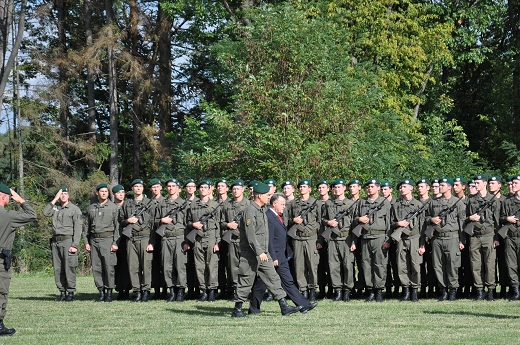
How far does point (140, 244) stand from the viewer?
1500cm

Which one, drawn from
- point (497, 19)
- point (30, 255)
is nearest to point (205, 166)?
point (30, 255)

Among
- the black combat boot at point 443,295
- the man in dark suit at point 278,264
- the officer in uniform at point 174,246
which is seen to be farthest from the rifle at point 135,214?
the black combat boot at point 443,295

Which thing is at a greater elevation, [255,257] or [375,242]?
[375,242]

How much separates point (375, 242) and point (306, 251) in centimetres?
118

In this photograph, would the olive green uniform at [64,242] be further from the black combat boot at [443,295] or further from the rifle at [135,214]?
the black combat boot at [443,295]

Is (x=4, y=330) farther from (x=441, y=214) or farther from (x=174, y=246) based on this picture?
(x=441, y=214)

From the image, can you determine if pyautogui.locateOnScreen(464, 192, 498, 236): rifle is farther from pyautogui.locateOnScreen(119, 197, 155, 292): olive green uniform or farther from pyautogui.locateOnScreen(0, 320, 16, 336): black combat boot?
pyautogui.locateOnScreen(0, 320, 16, 336): black combat boot

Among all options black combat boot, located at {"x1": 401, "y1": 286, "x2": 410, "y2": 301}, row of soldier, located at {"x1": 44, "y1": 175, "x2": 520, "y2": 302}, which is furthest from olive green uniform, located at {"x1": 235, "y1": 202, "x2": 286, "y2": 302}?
black combat boot, located at {"x1": 401, "y1": 286, "x2": 410, "y2": 301}

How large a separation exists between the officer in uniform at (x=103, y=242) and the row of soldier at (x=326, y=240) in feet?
0.06

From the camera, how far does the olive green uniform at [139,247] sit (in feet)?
48.9

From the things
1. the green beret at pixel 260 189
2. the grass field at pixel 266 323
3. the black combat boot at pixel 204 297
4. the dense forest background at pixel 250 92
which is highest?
the dense forest background at pixel 250 92

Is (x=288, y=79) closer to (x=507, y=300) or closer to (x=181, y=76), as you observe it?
(x=507, y=300)

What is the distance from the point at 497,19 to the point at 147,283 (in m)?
26.1

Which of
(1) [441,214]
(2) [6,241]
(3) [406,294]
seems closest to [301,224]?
(3) [406,294]
